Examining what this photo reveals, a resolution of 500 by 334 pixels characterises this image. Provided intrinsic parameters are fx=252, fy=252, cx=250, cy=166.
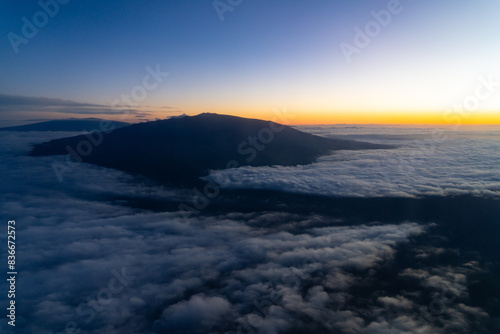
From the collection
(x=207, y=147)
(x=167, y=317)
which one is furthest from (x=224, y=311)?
(x=207, y=147)

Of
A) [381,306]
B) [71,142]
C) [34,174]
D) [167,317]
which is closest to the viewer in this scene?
[167,317]

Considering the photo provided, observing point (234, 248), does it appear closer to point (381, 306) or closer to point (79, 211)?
point (381, 306)

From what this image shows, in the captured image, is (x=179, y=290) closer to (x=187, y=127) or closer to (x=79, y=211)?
(x=79, y=211)

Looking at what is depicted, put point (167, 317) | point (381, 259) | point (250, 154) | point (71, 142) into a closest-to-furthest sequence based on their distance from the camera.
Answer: point (167, 317), point (381, 259), point (250, 154), point (71, 142)

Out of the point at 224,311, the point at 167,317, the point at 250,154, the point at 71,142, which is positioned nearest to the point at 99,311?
the point at 167,317

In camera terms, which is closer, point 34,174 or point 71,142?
point 34,174

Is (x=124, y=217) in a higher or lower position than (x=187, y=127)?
lower
